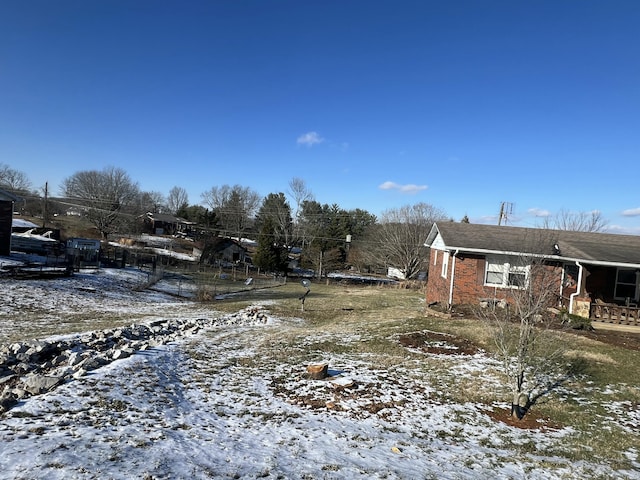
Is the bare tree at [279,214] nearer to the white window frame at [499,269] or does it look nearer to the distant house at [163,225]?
the distant house at [163,225]

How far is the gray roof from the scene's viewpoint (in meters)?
14.7

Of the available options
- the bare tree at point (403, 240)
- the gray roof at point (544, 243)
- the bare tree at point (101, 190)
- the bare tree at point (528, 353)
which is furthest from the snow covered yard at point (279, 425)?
the bare tree at point (101, 190)

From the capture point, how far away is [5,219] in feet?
87.0

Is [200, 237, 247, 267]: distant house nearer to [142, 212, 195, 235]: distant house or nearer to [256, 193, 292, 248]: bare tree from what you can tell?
[256, 193, 292, 248]: bare tree

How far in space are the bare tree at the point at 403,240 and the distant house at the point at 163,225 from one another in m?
35.6

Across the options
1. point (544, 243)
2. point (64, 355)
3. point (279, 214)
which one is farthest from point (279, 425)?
point (279, 214)

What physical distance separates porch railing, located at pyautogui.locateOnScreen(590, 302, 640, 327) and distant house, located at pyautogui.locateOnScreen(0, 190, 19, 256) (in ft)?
109

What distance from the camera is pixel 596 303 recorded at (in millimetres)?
14789

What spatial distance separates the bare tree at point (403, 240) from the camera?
4291 cm

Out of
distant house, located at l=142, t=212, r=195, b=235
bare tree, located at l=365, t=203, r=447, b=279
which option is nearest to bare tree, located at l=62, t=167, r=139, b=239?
distant house, located at l=142, t=212, r=195, b=235

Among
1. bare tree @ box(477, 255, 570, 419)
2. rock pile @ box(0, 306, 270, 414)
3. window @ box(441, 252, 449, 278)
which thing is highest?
window @ box(441, 252, 449, 278)

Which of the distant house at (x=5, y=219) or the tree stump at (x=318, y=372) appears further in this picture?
the distant house at (x=5, y=219)

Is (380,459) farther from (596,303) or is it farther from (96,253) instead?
(96,253)

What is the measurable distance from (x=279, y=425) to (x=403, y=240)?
125 feet
